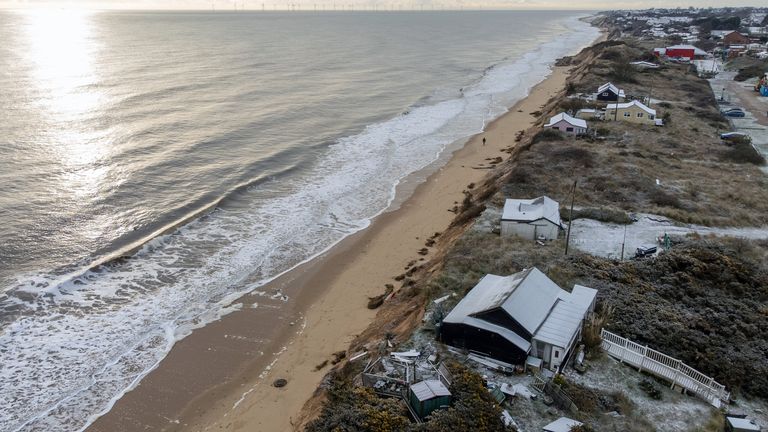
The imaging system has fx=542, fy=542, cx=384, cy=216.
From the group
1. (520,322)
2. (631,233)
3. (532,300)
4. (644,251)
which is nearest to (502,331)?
(520,322)

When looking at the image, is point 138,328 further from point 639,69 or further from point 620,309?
point 639,69

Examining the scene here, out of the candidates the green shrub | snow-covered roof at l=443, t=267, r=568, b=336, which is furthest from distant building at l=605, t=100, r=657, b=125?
snow-covered roof at l=443, t=267, r=568, b=336

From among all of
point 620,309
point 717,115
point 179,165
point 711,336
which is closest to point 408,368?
point 620,309

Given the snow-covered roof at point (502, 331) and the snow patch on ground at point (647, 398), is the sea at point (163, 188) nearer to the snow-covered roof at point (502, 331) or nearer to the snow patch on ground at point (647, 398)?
the snow-covered roof at point (502, 331)

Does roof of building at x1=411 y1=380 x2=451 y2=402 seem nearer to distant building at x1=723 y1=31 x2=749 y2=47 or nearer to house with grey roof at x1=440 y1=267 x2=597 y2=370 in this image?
house with grey roof at x1=440 y1=267 x2=597 y2=370

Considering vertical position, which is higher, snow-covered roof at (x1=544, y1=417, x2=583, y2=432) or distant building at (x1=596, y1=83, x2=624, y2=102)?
distant building at (x1=596, y1=83, x2=624, y2=102)

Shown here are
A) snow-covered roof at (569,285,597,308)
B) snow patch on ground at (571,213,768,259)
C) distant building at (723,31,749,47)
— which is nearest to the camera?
snow-covered roof at (569,285,597,308)
